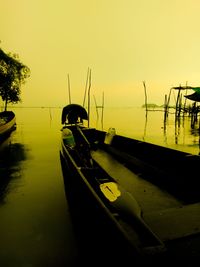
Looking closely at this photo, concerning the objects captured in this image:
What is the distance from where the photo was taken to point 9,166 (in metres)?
9.52

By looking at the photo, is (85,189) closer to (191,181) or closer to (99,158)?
(191,181)

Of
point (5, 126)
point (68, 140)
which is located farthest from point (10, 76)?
point (68, 140)

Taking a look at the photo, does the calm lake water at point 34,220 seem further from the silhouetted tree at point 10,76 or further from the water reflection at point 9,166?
the silhouetted tree at point 10,76

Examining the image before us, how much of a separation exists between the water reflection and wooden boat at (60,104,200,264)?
2.37 meters

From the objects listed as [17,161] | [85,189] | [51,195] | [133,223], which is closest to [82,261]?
[85,189]

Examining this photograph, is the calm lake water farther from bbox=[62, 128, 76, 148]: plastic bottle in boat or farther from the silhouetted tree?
the silhouetted tree

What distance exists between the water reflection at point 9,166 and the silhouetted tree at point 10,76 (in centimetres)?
1360

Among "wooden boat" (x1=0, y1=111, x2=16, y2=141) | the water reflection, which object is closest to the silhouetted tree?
"wooden boat" (x1=0, y1=111, x2=16, y2=141)

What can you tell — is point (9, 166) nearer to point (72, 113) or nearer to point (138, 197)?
point (72, 113)

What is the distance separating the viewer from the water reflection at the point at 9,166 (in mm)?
6939

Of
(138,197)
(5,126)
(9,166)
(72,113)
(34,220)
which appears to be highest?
(72,113)

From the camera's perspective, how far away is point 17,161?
10.5 meters

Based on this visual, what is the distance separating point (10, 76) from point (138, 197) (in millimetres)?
23912

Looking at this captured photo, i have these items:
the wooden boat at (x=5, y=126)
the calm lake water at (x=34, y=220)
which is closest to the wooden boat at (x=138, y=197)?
the calm lake water at (x=34, y=220)
